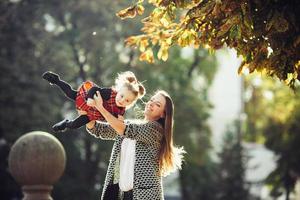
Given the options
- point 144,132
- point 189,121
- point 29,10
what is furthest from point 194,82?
point 144,132

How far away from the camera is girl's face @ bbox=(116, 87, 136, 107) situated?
5859 mm

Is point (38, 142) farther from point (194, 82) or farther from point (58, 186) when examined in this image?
point (194, 82)

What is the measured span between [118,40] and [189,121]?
14.0ft

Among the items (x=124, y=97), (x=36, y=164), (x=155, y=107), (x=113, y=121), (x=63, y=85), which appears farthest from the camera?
(x=36, y=164)

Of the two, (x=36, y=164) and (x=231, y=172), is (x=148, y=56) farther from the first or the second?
(x=231, y=172)

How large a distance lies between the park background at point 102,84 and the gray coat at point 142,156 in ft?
45.6

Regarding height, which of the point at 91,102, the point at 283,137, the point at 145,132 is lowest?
the point at 145,132

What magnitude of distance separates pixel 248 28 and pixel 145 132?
1260 millimetres

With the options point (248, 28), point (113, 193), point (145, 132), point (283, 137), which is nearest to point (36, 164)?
point (113, 193)

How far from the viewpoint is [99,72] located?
83.4 feet

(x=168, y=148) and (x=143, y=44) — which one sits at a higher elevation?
(x=143, y=44)

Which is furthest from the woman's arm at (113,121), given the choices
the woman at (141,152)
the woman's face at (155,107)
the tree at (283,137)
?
the tree at (283,137)

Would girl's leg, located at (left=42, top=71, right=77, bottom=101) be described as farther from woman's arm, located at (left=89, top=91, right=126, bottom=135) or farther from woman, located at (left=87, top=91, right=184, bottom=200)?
woman's arm, located at (left=89, top=91, right=126, bottom=135)

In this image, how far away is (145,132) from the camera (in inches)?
232
